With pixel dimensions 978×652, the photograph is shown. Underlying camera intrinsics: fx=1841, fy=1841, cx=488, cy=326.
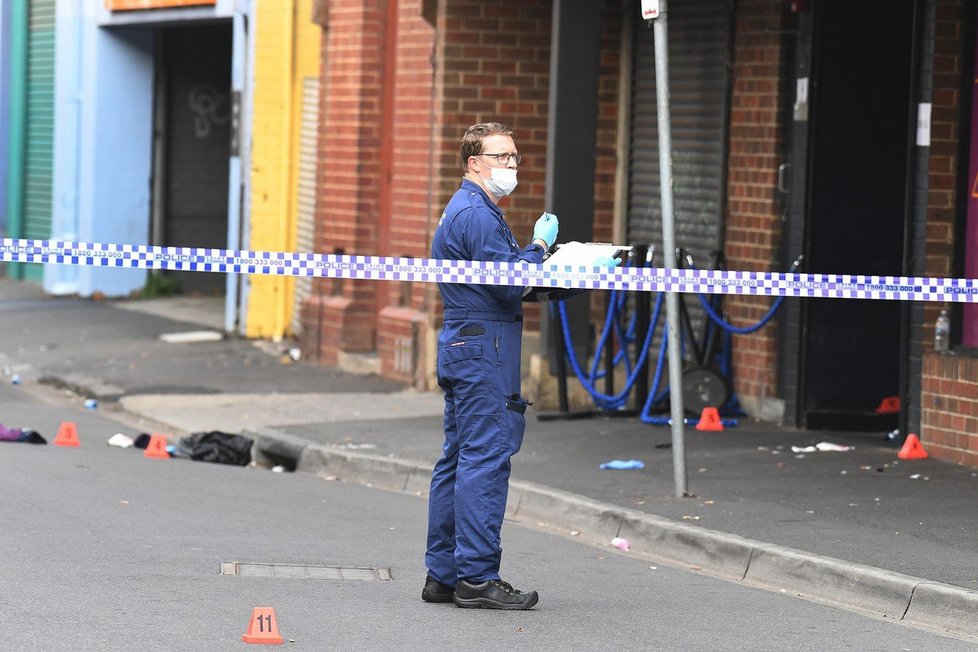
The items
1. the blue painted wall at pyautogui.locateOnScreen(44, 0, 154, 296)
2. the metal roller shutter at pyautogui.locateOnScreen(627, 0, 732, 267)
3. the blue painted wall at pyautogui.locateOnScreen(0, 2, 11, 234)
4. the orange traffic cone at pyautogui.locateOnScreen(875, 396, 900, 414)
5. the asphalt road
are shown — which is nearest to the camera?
the asphalt road

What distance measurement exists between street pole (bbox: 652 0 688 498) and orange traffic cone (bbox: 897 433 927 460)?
1.84 metres

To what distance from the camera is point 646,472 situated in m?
10.3

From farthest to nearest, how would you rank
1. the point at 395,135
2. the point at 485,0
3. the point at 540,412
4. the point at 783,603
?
1. the point at 395,135
2. the point at 485,0
3. the point at 540,412
4. the point at 783,603

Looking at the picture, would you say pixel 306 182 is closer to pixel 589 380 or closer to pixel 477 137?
pixel 589 380

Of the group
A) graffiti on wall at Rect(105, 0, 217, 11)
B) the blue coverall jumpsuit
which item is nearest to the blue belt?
the blue coverall jumpsuit

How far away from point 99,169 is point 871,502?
14383 mm

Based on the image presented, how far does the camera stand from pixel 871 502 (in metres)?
9.30

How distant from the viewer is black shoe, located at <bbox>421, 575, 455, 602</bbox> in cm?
723

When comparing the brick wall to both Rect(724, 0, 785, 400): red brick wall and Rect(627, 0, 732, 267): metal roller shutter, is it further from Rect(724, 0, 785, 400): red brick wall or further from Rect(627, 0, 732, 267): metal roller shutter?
Rect(724, 0, 785, 400): red brick wall

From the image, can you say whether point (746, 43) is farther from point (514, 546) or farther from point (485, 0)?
point (514, 546)

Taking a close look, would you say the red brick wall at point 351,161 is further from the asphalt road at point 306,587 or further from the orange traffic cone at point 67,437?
the asphalt road at point 306,587

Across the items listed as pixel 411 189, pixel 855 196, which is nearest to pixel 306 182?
pixel 411 189

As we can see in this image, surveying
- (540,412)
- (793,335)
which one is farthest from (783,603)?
(540,412)

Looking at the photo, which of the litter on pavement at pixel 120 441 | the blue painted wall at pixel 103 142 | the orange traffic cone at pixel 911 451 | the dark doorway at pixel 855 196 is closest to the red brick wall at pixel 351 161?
the litter on pavement at pixel 120 441
